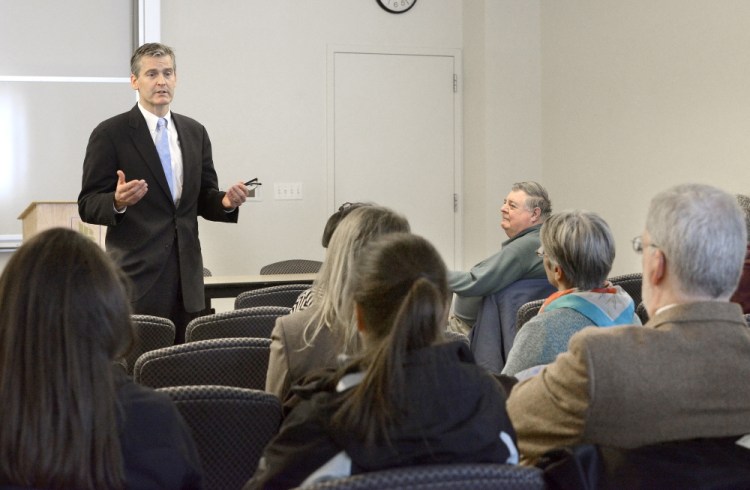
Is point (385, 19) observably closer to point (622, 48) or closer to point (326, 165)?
point (326, 165)

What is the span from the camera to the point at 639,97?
20.4 feet

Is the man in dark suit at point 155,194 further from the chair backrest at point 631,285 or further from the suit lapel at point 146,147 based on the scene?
the chair backrest at point 631,285

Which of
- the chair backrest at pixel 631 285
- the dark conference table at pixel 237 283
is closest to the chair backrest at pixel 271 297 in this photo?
the dark conference table at pixel 237 283

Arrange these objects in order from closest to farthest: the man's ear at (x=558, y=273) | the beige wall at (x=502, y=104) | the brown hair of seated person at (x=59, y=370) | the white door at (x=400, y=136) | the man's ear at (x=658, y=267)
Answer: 1. the brown hair of seated person at (x=59, y=370)
2. the man's ear at (x=658, y=267)
3. the man's ear at (x=558, y=273)
4. the beige wall at (x=502, y=104)
5. the white door at (x=400, y=136)

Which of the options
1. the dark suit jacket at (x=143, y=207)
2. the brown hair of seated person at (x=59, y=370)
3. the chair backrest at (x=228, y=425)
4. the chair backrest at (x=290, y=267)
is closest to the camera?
the brown hair of seated person at (x=59, y=370)

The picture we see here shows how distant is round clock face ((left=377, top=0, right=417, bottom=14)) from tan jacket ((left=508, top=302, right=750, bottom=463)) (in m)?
6.15

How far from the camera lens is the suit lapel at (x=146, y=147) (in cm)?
387

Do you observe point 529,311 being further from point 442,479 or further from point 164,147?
point 442,479

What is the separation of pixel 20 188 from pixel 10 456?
5670mm

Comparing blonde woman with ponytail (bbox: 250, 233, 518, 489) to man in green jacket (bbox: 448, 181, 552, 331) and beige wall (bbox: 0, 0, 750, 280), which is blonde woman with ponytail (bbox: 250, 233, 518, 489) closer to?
man in green jacket (bbox: 448, 181, 552, 331)

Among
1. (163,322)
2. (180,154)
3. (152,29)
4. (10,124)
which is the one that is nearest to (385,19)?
(152,29)

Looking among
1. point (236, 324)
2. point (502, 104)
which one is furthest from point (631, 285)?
point (502, 104)

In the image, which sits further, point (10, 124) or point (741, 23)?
point (10, 124)

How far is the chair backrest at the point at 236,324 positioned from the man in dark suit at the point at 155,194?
69 cm
